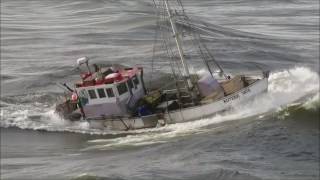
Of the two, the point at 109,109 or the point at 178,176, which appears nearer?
the point at 178,176

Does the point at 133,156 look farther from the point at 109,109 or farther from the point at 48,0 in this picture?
the point at 48,0

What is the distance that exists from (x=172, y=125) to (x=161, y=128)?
639mm

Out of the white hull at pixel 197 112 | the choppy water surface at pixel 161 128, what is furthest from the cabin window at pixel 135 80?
the choppy water surface at pixel 161 128

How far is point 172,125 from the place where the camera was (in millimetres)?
35875

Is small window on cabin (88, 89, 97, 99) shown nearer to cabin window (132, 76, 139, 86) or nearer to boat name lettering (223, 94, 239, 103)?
cabin window (132, 76, 139, 86)

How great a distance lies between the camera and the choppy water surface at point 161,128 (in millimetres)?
27844

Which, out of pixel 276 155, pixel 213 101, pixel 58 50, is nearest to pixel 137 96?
pixel 213 101

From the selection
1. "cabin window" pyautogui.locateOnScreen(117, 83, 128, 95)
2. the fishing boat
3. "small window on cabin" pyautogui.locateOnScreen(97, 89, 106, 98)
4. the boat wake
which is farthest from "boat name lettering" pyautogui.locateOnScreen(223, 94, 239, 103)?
"small window on cabin" pyautogui.locateOnScreen(97, 89, 106, 98)

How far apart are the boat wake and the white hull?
307mm

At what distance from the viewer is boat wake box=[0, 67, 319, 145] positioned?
35.2 meters

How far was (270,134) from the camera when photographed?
31953 mm

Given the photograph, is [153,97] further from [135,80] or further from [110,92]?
[110,92]

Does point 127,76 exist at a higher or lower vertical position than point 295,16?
higher

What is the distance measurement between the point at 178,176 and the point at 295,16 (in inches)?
2100
